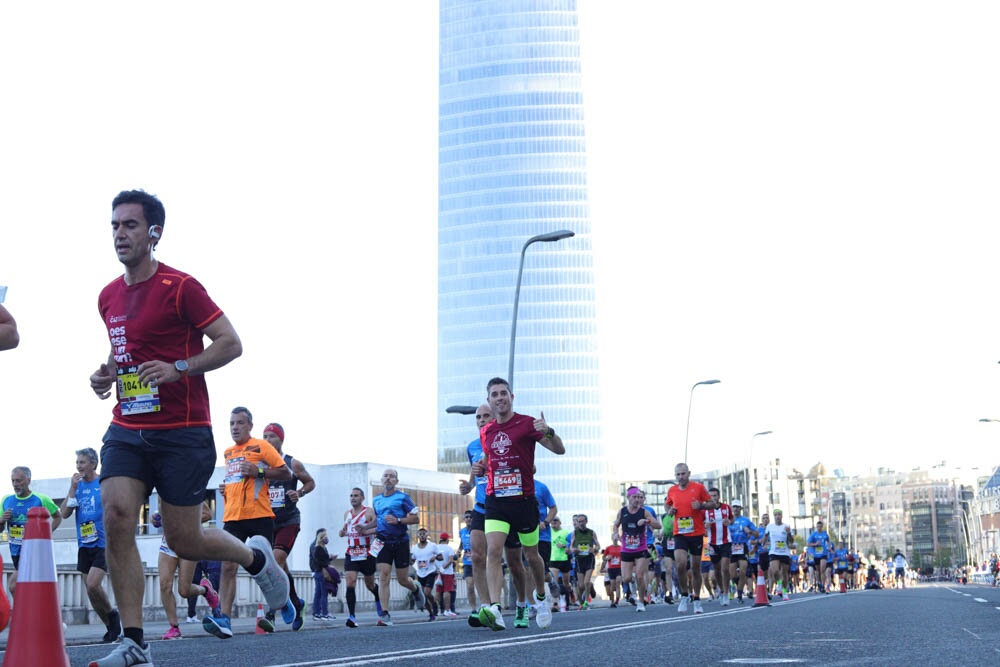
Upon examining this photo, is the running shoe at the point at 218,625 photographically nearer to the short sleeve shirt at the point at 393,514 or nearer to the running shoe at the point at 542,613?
the running shoe at the point at 542,613

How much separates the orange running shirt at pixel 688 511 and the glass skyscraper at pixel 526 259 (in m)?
149

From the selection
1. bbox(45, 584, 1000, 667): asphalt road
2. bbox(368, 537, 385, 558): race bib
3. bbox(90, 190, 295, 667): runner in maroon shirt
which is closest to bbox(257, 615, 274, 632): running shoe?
bbox(45, 584, 1000, 667): asphalt road

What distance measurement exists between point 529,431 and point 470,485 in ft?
10.4

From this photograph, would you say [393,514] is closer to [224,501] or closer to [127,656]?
[224,501]

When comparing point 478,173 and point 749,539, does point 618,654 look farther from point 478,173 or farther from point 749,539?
point 478,173

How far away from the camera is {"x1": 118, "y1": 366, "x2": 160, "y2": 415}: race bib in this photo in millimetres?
6113

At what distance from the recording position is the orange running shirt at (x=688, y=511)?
1939 centimetres

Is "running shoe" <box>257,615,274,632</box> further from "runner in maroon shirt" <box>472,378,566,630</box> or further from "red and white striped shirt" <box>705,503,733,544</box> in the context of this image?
"red and white striped shirt" <box>705,503,733,544</box>

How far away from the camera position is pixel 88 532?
12.9 metres

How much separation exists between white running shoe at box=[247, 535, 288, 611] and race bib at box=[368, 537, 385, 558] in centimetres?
977

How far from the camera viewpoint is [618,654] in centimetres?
711

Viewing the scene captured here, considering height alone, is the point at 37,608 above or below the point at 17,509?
below

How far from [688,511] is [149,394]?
46.4 feet

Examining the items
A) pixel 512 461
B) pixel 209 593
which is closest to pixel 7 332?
pixel 512 461
